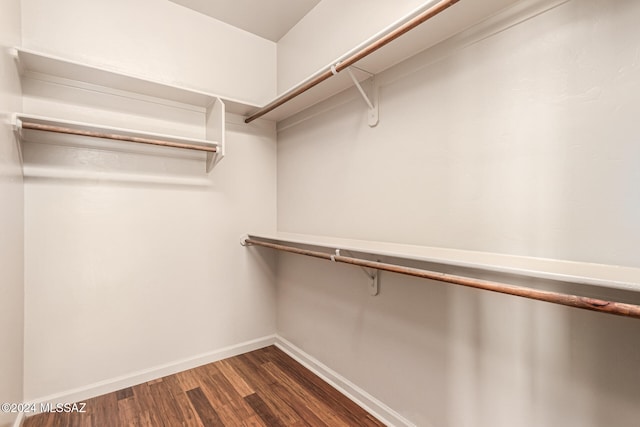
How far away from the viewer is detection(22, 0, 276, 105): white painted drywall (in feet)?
5.51

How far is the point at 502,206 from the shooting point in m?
1.14

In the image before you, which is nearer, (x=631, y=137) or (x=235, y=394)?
(x=631, y=137)

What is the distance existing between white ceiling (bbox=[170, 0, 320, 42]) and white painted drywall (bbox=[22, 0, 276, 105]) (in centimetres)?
6

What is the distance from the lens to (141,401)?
5.77ft

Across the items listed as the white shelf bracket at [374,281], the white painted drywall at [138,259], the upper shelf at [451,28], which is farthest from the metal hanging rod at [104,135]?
the white shelf bracket at [374,281]

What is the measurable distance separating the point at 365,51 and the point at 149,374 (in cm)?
234

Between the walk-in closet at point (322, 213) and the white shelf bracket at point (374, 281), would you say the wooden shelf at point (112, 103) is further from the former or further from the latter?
the white shelf bracket at point (374, 281)

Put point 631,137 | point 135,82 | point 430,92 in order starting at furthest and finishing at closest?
1. point 135,82
2. point 430,92
3. point 631,137

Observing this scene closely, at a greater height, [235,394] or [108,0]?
[108,0]

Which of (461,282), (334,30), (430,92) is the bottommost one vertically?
(461,282)

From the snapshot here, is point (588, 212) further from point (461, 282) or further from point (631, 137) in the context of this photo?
point (461, 282)

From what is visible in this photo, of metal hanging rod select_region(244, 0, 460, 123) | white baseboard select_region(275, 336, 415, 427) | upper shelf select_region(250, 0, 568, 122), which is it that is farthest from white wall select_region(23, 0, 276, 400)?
upper shelf select_region(250, 0, 568, 122)

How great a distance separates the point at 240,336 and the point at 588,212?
229 centimetres

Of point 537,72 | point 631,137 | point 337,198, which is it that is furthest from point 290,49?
point 631,137
